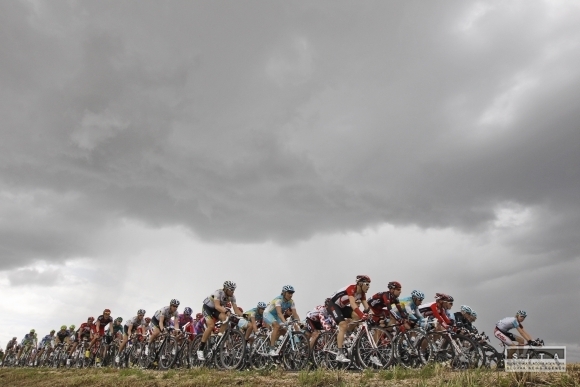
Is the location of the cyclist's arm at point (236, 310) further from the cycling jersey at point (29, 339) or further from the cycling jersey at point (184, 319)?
the cycling jersey at point (29, 339)

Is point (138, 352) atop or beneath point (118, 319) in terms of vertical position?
beneath

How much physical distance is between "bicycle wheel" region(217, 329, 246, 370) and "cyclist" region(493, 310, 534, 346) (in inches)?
369

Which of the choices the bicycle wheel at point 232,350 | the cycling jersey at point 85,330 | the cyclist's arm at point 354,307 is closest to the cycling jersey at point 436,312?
the cyclist's arm at point 354,307

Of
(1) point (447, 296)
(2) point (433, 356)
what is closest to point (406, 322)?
(2) point (433, 356)

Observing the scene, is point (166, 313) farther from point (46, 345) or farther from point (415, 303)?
point (46, 345)

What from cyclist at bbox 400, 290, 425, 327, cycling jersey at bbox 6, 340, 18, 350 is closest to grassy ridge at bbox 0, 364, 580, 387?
cyclist at bbox 400, 290, 425, 327

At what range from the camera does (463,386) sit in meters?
7.11

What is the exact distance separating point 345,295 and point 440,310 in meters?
3.62

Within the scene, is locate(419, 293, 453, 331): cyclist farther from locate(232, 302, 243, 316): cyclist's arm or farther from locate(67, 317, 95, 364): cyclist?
locate(67, 317, 95, 364): cyclist

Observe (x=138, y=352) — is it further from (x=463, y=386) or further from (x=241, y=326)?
(x=463, y=386)

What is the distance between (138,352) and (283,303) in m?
9.03

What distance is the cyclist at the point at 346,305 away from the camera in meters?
11.8

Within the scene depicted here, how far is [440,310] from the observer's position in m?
14.1

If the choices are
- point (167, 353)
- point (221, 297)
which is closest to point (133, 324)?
point (167, 353)
